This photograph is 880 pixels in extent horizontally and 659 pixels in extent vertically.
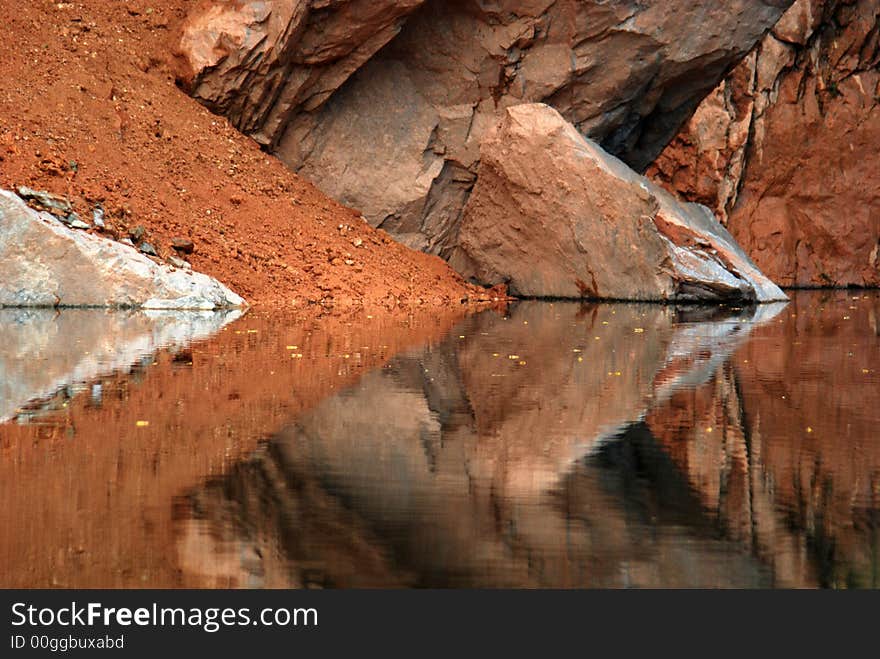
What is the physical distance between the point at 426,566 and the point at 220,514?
102 cm

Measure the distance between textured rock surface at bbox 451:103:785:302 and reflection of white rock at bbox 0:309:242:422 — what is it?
6.59 m

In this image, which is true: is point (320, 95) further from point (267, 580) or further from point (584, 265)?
point (267, 580)

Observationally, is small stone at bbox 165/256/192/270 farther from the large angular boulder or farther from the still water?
the large angular boulder

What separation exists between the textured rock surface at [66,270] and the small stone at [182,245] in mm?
1089

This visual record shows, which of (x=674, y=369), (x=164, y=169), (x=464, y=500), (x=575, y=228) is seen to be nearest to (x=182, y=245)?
(x=164, y=169)

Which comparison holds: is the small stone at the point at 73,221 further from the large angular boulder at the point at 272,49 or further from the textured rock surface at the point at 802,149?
the textured rock surface at the point at 802,149

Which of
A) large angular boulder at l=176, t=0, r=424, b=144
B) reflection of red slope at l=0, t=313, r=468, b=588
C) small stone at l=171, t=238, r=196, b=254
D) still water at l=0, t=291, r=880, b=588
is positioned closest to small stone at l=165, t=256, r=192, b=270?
small stone at l=171, t=238, r=196, b=254

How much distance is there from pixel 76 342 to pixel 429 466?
6.21m

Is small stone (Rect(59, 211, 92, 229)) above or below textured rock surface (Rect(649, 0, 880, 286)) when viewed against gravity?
below

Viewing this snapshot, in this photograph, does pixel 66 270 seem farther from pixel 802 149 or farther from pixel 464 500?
pixel 802 149

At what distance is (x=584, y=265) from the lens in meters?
21.3

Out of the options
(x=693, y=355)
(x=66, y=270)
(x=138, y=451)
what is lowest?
(x=138, y=451)

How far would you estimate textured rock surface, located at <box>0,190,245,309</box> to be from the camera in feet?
50.7

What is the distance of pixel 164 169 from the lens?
1934cm
